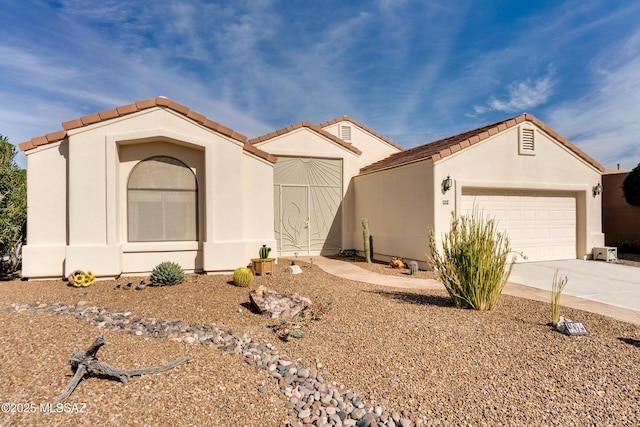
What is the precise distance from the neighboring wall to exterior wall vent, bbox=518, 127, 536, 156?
702 cm

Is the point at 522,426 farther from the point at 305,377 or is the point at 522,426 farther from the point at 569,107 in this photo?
the point at 569,107

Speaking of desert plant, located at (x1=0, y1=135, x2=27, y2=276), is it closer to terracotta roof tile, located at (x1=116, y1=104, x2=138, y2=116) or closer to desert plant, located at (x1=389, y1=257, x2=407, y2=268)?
terracotta roof tile, located at (x1=116, y1=104, x2=138, y2=116)

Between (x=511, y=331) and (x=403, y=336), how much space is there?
1.53 m

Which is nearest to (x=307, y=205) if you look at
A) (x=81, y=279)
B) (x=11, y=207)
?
(x=81, y=279)

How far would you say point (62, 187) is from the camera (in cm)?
732

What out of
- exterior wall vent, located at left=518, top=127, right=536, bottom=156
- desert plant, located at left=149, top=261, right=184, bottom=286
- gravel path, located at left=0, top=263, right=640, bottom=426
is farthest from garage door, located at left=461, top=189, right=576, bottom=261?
desert plant, located at left=149, top=261, right=184, bottom=286

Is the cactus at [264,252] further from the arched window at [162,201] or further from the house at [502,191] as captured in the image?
the house at [502,191]

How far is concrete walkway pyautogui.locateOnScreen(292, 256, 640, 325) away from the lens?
231 inches

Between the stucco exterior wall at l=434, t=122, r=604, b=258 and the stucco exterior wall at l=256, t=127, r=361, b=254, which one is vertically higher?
the stucco exterior wall at l=256, t=127, r=361, b=254

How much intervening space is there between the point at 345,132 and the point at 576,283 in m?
10.0

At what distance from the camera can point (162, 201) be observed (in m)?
7.94

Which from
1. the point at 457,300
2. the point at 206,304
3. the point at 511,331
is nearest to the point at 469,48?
the point at 457,300

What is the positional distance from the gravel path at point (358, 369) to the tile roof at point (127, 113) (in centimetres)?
361

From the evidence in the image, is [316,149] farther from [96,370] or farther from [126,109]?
[96,370]
